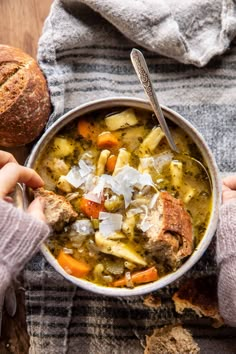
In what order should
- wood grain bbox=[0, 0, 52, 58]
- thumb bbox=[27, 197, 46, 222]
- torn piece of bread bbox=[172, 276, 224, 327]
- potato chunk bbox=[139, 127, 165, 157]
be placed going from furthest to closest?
wood grain bbox=[0, 0, 52, 58], torn piece of bread bbox=[172, 276, 224, 327], potato chunk bbox=[139, 127, 165, 157], thumb bbox=[27, 197, 46, 222]

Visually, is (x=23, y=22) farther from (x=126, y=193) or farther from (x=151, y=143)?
(x=126, y=193)

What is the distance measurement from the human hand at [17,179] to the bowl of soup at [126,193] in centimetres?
10

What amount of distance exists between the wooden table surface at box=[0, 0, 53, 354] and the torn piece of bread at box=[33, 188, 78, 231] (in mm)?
451

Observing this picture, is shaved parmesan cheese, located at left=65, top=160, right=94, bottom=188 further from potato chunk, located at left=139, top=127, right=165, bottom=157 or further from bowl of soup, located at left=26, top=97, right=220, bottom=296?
potato chunk, located at left=139, top=127, right=165, bottom=157

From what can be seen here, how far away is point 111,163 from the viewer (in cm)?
251

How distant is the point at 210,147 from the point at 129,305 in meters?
0.72

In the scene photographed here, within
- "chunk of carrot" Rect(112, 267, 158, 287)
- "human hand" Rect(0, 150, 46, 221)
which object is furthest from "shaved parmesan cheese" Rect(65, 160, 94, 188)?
"chunk of carrot" Rect(112, 267, 158, 287)

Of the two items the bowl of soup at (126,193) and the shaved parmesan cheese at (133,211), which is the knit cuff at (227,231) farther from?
the shaved parmesan cheese at (133,211)

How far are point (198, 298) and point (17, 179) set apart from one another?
895 mm

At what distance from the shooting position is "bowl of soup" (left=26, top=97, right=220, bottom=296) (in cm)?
244

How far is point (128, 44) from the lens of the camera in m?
2.74

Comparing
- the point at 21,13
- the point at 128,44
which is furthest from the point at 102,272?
the point at 21,13

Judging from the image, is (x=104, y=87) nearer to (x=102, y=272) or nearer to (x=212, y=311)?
(x=102, y=272)

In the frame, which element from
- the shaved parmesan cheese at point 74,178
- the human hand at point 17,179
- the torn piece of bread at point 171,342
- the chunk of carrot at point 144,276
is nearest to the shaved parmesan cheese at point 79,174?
the shaved parmesan cheese at point 74,178
